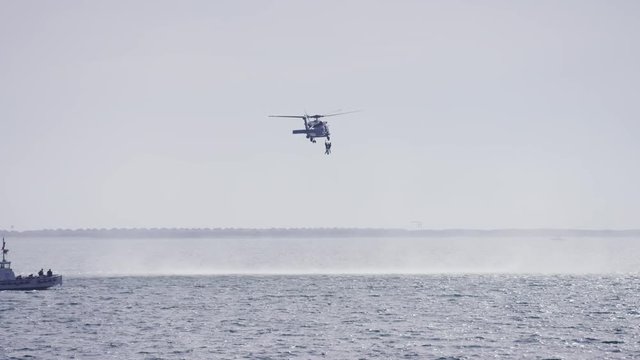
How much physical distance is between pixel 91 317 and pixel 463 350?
2134 inches

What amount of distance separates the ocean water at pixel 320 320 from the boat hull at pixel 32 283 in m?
1.25

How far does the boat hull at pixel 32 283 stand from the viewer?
153625mm

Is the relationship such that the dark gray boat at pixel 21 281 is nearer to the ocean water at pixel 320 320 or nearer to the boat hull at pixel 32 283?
the boat hull at pixel 32 283

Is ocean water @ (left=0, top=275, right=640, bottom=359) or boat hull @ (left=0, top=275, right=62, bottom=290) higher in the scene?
boat hull @ (left=0, top=275, right=62, bottom=290)

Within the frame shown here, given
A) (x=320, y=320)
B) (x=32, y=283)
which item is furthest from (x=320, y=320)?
(x=32, y=283)

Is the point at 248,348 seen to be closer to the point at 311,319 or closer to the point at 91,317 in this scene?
the point at 311,319

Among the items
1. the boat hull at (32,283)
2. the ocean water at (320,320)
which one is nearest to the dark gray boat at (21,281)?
the boat hull at (32,283)

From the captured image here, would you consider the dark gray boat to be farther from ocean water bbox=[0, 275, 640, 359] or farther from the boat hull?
ocean water bbox=[0, 275, 640, 359]

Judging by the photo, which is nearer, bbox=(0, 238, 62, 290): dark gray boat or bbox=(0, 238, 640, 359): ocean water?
bbox=(0, 238, 640, 359): ocean water

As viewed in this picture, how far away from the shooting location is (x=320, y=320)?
370 ft

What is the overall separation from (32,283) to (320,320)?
224ft

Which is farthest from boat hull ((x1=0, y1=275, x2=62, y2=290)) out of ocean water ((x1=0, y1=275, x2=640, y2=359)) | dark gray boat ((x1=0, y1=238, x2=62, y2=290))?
ocean water ((x1=0, y1=275, x2=640, y2=359))

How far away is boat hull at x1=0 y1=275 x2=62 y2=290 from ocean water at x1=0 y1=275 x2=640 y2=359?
1253 mm

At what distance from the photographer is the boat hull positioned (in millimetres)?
153625
